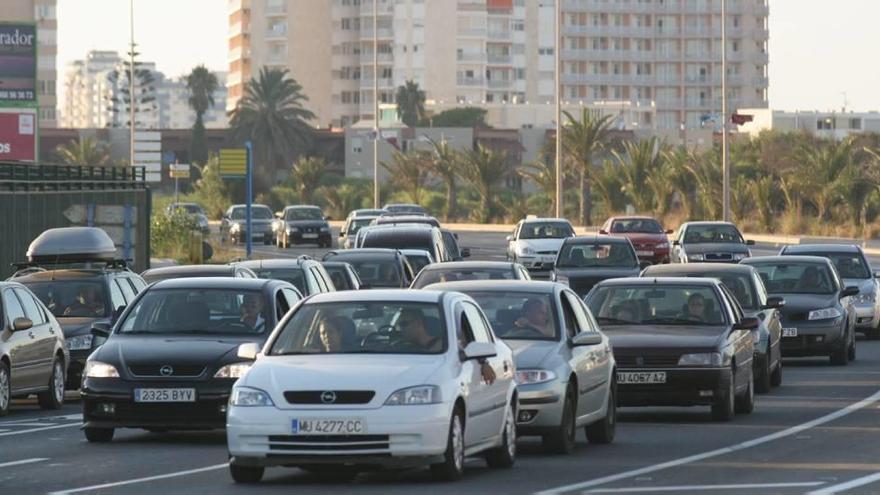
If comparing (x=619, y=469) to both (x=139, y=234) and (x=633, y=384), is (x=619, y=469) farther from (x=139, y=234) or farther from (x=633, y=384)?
(x=139, y=234)

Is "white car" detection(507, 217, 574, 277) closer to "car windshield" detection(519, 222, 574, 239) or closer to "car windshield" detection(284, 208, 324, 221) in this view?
"car windshield" detection(519, 222, 574, 239)

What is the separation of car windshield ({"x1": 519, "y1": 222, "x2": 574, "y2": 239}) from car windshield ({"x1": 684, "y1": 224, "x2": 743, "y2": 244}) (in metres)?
3.82

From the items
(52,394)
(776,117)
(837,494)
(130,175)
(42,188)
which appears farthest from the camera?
(776,117)

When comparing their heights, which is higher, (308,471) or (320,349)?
(320,349)

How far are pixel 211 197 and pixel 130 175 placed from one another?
214ft

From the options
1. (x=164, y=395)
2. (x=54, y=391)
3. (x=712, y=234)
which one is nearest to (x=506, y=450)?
(x=164, y=395)

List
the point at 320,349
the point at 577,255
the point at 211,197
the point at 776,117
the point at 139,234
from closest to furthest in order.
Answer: the point at 320,349 < the point at 577,255 < the point at 139,234 < the point at 211,197 < the point at 776,117

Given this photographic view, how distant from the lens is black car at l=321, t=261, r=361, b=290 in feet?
96.9

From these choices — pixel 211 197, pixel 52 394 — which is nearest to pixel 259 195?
pixel 211 197

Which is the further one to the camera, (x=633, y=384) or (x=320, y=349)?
(x=633, y=384)

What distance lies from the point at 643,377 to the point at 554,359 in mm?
3316

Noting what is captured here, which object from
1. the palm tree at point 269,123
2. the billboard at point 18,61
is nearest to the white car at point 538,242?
the billboard at point 18,61

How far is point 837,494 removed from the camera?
1361 cm

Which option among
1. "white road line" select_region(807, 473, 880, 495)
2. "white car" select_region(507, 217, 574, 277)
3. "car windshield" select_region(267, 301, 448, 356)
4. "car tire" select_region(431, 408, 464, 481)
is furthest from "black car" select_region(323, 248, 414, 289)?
"car tire" select_region(431, 408, 464, 481)
